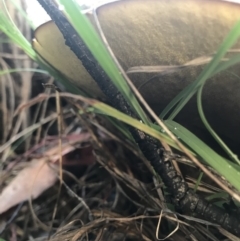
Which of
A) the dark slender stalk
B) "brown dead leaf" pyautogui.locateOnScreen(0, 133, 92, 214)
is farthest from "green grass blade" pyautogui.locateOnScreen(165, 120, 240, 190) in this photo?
"brown dead leaf" pyautogui.locateOnScreen(0, 133, 92, 214)

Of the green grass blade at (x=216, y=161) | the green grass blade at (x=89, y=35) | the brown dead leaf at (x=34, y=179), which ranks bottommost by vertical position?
the brown dead leaf at (x=34, y=179)

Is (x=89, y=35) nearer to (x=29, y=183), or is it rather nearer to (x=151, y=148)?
(x=151, y=148)

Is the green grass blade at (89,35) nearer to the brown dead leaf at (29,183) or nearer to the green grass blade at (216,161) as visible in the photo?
the green grass blade at (216,161)

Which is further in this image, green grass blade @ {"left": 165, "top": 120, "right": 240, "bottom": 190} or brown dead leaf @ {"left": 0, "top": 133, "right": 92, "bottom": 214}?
brown dead leaf @ {"left": 0, "top": 133, "right": 92, "bottom": 214}

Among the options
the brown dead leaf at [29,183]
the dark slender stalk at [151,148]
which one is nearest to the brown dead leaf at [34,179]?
the brown dead leaf at [29,183]

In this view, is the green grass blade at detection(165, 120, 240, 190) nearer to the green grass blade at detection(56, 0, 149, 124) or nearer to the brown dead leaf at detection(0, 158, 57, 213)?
the green grass blade at detection(56, 0, 149, 124)

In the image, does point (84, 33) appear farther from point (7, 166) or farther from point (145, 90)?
point (7, 166)

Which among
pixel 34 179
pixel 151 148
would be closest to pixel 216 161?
pixel 151 148

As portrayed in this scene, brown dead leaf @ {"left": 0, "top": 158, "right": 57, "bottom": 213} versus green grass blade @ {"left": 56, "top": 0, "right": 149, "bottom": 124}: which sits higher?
green grass blade @ {"left": 56, "top": 0, "right": 149, "bottom": 124}

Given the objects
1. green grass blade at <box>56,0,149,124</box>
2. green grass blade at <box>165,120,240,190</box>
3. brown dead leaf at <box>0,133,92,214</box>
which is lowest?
brown dead leaf at <box>0,133,92,214</box>

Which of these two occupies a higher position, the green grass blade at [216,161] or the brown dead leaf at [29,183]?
the green grass blade at [216,161]
